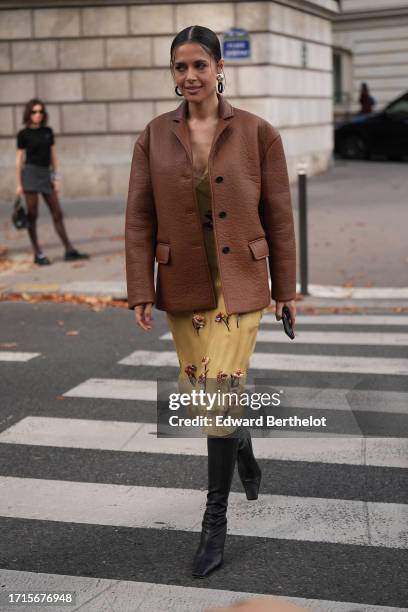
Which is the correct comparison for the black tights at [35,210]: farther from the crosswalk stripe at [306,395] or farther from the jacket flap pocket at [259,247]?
the jacket flap pocket at [259,247]

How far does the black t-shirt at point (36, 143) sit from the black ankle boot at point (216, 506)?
8651mm

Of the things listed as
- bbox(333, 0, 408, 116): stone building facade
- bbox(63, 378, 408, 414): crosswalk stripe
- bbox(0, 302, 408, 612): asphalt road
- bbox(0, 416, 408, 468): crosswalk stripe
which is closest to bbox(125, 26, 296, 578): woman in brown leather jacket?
bbox(0, 302, 408, 612): asphalt road

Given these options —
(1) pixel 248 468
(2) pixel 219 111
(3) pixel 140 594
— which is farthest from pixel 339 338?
(3) pixel 140 594

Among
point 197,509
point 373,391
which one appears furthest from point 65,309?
point 197,509

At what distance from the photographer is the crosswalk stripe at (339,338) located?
825 cm

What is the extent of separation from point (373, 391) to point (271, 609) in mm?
4664

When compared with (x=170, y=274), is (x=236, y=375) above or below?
below

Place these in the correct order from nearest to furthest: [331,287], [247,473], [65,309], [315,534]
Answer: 1. [315,534]
2. [247,473]
3. [65,309]
4. [331,287]

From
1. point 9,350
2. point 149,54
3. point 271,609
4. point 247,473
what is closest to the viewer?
point 271,609

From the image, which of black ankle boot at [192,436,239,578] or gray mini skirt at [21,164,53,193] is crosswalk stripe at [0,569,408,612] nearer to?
black ankle boot at [192,436,239,578]

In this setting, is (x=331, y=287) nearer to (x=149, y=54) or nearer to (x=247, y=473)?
(x=247, y=473)

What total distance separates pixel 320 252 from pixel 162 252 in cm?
882

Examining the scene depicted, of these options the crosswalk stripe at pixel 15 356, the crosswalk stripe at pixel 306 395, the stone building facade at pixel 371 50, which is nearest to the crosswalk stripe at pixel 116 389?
the crosswalk stripe at pixel 306 395

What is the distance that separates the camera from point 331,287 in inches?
424
